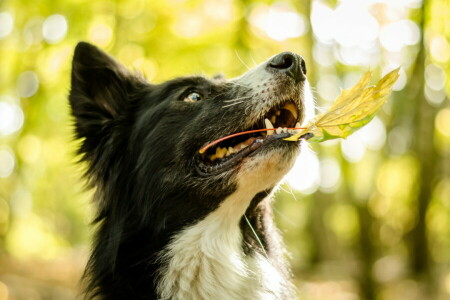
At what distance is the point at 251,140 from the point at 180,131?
0.65m

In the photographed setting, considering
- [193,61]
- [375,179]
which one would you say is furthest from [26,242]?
[375,179]

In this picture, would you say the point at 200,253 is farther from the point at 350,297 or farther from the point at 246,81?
the point at 350,297

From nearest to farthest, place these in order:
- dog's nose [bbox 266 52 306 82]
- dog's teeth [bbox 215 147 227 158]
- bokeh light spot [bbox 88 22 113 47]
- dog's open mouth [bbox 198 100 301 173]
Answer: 1. dog's open mouth [bbox 198 100 301 173]
2. dog's nose [bbox 266 52 306 82]
3. dog's teeth [bbox 215 147 227 158]
4. bokeh light spot [bbox 88 22 113 47]

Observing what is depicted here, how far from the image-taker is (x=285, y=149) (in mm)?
3018

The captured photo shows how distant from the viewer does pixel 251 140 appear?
3227 mm

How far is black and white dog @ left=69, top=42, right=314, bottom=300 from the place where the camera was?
10.6 ft

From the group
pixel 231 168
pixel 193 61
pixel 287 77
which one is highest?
pixel 193 61

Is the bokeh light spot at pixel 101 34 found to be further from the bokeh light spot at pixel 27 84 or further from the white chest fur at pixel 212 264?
the white chest fur at pixel 212 264

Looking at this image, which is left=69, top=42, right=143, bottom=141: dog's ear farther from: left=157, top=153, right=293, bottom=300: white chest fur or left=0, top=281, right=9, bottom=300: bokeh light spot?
left=0, top=281, right=9, bottom=300: bokeh light spot

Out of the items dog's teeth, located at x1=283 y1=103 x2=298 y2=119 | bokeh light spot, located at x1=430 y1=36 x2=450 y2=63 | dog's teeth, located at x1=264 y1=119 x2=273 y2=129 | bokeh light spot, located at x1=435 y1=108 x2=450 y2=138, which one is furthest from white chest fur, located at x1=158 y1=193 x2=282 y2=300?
bokeh light spot, located at x1=435 y1=108 x2=450 y2=138

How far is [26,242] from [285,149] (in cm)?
2015

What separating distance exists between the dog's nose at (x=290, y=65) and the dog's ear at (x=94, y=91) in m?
1.54

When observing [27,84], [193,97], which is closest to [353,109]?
[193,97]

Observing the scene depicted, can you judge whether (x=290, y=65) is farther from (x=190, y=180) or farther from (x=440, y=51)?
(x=440, y=51)
